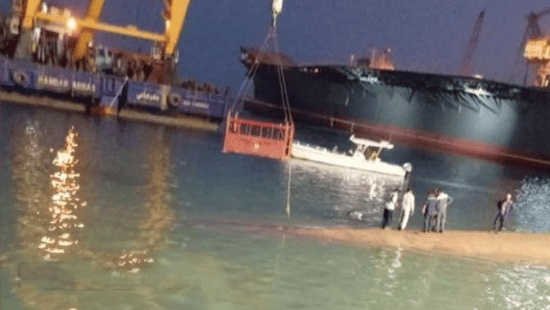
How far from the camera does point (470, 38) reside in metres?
146

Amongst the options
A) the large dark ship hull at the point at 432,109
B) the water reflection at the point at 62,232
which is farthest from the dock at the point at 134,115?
the large dark ship hull at the point at 432,109

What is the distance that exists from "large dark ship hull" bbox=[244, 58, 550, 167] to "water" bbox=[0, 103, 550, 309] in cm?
4992

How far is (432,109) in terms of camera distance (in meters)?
88.9

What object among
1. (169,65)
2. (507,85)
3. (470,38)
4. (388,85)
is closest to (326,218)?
(169,65)

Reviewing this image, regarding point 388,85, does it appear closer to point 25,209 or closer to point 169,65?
point 169,65

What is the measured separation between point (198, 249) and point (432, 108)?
253 ft

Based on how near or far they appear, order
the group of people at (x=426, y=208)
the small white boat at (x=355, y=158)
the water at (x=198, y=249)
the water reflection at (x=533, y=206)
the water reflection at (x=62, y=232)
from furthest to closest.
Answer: the small white boat at (x=355, y=158) → the water reflection at (x=533, y=206) → the group of people at (x=426, y=208) → the water at (x=198, y=249) → the water reflection at (x=62, y=232)

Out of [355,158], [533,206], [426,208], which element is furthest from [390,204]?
[355,158]

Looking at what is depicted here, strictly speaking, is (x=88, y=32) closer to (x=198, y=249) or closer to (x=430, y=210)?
(x=430, y=210)

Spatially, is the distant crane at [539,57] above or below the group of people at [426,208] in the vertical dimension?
above

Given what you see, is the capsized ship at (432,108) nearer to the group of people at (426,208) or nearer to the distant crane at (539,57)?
the distant crane at (539,57)

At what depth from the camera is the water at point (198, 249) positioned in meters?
13.3

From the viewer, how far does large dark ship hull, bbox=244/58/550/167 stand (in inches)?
3157

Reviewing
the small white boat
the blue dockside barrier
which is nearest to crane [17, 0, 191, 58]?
the blue dockside barrier
